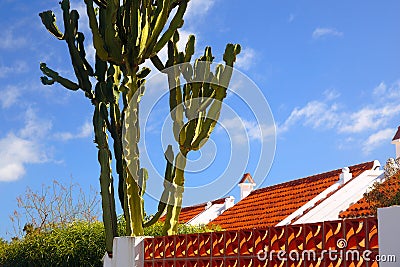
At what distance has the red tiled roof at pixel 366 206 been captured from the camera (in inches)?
411

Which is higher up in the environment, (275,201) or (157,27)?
(157,27)

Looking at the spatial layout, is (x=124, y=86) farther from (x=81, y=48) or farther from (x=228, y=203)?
(x=228, y=203)

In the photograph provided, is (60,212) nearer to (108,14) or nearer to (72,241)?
(72,241)

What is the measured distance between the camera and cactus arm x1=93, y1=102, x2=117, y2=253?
8891 millimetres

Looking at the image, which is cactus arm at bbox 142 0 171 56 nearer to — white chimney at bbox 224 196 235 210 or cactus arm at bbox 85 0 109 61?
cactus arm at bbox 85 0 109 61

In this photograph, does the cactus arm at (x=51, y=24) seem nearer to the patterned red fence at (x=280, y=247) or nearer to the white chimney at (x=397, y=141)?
the patterned red fence at (x=280, y=247)

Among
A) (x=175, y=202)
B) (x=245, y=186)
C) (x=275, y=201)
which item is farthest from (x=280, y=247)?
(x=245, y=186)

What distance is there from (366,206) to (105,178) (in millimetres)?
6325

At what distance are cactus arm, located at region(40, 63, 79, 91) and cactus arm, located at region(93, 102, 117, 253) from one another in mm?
590

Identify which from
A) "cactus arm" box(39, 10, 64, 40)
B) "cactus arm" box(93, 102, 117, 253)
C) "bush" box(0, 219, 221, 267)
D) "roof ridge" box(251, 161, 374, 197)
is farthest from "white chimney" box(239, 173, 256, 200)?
"cactus arm" box(39, 10, 64, 40)

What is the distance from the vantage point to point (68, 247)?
34.5ft

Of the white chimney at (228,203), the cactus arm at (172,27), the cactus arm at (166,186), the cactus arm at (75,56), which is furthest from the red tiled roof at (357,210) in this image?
the cactus arm at (75,56)

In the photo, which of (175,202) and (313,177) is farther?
(313,177)

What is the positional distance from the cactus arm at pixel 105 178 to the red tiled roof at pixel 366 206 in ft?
13.7
